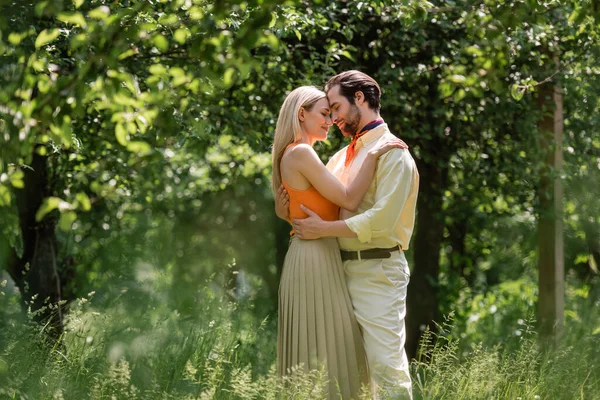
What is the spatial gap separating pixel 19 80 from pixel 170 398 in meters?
1.69

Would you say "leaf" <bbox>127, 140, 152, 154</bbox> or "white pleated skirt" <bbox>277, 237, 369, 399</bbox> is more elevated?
"leaf" <bbox>127, 140, 152, 154</bbox>

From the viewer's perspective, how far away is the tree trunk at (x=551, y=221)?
634 cm

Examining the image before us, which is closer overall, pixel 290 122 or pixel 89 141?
pixel 290 122

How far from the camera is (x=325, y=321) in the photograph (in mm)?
3869

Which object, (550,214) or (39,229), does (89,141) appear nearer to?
(39,229)

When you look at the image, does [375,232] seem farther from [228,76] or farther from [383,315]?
[228,76]

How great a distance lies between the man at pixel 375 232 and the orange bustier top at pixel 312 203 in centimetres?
4

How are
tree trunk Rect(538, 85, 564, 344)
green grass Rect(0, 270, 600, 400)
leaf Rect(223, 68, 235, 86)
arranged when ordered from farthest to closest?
→ tree trunk Rect(538, 85, 564, 344) → green grass Rect(0, 270, 600, 400) → leaf Rect(223, 68, 235, 86)

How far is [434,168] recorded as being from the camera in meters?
6.93

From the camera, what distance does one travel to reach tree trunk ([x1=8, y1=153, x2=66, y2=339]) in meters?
5.76

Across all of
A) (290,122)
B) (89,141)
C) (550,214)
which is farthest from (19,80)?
(550,214)

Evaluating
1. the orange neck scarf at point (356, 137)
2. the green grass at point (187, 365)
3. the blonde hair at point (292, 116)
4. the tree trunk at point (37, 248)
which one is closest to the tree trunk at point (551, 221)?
the green grass at point (187, 365)

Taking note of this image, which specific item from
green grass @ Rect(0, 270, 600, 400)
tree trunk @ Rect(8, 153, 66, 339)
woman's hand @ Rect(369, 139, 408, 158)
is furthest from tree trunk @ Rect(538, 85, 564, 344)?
tree trunk @ Rect(8, 153, 66, 339)

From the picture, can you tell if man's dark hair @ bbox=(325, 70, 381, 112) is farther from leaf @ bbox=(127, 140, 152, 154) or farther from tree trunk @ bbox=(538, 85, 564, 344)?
tree trunk @ bbox=(538, 85, 564, 344)
